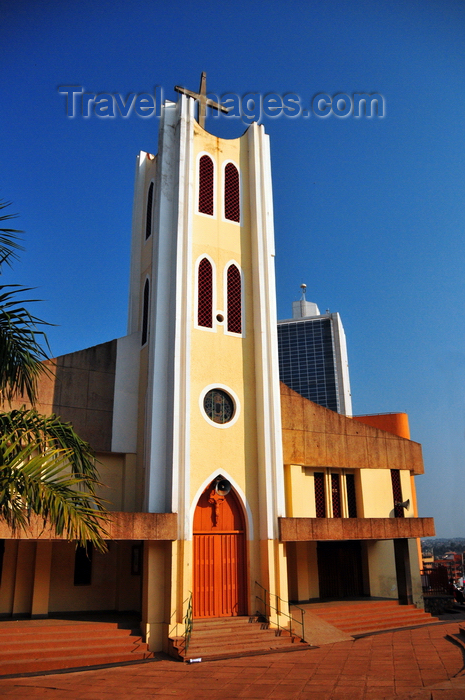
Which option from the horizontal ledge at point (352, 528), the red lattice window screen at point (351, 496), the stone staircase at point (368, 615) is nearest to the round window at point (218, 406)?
the horizontal ledge at point (352, 528)

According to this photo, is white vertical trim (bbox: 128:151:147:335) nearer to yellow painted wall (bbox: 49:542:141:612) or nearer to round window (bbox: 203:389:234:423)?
round window (bbox: 203:389:234:423)

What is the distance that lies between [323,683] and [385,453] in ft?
39.8

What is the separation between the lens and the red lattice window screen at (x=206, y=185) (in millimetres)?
18375

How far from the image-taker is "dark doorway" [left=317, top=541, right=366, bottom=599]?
69.7 feet

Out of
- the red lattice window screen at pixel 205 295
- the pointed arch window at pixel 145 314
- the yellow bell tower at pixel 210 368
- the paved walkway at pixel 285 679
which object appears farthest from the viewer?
the pointed arch window at pixel 145 314

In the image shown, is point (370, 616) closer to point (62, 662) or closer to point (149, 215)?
point (62, 662)

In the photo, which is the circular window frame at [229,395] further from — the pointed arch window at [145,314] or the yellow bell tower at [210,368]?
the pointed arch window at [145,314]

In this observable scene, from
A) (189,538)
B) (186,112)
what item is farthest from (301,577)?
(186,112)

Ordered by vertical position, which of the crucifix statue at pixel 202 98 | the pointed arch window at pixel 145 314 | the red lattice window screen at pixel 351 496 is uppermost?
the crucifix statue at pixel 202 98

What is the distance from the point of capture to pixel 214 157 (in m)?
19.0

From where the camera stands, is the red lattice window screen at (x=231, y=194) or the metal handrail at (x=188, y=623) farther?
the red lattice window screen at (x=231, y=194)

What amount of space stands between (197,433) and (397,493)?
10064 mm

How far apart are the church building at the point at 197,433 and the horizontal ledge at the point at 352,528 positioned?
0.18 ft

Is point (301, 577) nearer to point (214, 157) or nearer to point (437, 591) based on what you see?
point (437, 591)
